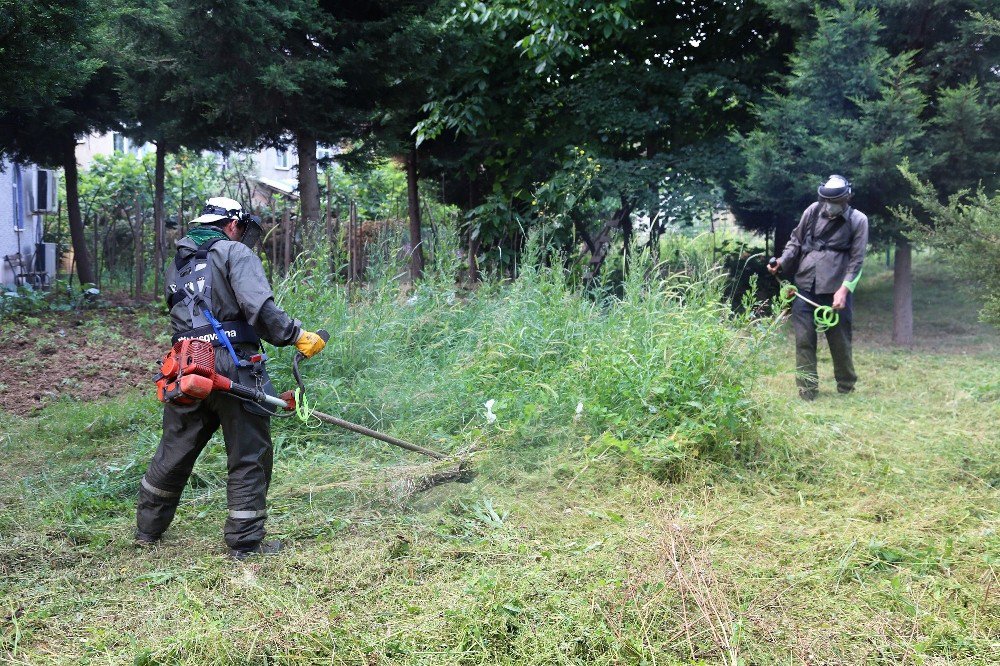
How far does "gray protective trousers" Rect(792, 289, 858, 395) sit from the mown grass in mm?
300

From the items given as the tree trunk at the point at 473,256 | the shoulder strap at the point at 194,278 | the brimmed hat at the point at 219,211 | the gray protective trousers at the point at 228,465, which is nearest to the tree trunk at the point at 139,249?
the tree trunk at the point at 473,256

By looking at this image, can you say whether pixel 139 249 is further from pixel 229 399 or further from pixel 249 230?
pixel 229 399

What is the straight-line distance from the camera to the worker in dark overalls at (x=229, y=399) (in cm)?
429

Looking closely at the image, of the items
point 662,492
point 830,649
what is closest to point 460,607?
point 830,649

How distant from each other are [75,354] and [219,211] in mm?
5474

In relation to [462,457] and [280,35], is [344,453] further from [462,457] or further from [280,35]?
[280,35]

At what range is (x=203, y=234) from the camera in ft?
14.9

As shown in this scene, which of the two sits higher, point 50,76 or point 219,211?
point 50,76

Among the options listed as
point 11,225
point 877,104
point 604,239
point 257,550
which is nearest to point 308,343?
point 257,550

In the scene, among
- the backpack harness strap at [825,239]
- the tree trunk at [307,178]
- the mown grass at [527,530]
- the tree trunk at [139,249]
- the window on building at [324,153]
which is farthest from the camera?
the tree trunk at [139,249]

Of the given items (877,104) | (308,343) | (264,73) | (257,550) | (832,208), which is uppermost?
(264,73)

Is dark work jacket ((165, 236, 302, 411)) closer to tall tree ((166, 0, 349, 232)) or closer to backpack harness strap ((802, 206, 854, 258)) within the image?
tall tree ((166, 0, 349, 232))

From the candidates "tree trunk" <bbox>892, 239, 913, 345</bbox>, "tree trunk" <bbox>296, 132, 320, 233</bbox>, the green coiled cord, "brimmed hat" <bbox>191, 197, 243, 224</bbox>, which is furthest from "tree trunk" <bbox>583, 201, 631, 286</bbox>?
"brimmed hat" <bbox>191, 197, 243, 224</bbox>

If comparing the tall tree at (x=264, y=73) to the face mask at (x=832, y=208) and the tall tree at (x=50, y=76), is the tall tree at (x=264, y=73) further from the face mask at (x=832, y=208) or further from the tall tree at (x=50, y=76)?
the face mask at (x=832, y=208)
